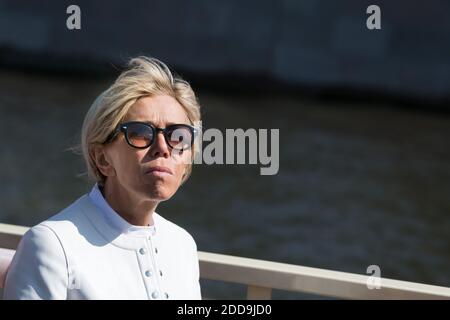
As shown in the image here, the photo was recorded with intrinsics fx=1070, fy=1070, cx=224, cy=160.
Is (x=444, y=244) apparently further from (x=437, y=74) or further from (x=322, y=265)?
(x=437, y=74)

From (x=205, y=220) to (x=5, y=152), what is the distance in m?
2.82

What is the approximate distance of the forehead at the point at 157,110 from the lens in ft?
5.36

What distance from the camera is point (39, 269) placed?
4.99 ft

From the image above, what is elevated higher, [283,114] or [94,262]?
[94,262]

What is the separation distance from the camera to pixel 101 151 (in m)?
1.67

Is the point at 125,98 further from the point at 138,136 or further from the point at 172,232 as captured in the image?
the point at 172,232

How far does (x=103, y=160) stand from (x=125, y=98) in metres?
0.12

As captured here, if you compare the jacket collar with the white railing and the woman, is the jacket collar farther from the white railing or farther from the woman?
the white railing

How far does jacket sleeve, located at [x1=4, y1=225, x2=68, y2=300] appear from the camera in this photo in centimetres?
151

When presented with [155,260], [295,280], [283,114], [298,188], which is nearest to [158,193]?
[155,260]

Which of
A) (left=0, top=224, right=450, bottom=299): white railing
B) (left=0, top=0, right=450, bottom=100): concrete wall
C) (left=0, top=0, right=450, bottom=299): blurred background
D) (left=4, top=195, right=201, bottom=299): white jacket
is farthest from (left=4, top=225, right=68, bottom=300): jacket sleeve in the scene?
(left=0, top=0, right=450, bottom=100): concrete wall

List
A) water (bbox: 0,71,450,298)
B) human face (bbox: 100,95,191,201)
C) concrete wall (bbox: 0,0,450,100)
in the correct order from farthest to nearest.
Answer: concrete wall (bbox: 0,0,450,100) < water (bbox: 0,71,450,298) < human face (bbox: 100,95,191,201)

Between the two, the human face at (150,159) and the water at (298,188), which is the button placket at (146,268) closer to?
the human face at (150,159)
